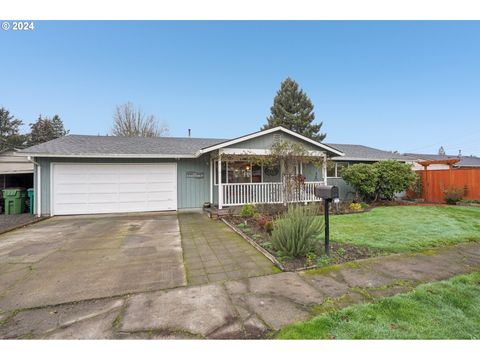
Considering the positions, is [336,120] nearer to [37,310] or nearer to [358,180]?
[358,180]

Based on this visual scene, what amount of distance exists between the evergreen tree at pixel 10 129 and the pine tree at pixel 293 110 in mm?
33287

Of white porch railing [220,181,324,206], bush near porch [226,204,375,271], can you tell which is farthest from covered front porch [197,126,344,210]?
bush near porch [226,204,375,271]

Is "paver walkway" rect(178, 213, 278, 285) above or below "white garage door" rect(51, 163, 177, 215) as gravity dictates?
below

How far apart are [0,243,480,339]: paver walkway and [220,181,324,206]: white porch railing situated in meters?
5.69

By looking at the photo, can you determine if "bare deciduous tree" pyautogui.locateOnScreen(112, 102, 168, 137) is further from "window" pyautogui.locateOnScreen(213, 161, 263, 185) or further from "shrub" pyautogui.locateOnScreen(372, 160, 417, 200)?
"shrub" pyautogui.locateOnScreen(372, 160, 417, 200)

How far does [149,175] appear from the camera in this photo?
9945 mm

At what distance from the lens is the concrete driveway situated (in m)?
2.99

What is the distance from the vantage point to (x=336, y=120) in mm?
31781

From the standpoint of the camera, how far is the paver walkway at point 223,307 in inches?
85.2

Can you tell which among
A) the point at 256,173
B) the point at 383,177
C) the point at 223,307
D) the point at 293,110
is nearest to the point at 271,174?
the point at 256,173

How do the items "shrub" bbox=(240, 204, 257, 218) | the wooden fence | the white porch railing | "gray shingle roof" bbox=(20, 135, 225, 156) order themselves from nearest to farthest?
"shrub" bbox=(240, 204, 257, 218)
"gray shingle roof" bbox=(20, 135, 225, 156)
the white porch railing
the wooden fence

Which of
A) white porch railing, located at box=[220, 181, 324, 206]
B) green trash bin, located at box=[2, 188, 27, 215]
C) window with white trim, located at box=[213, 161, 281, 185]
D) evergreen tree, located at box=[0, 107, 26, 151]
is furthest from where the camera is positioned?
evergreen tree, located at box=[0, 107, 26, 151]
